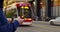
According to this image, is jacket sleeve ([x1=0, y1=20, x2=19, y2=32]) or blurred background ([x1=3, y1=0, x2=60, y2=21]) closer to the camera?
jacket sleeve ([x1=0, y1=20, x2=19, y2=32])

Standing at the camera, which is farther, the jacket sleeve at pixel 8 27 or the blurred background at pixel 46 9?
the blurred background at pixel 46 9

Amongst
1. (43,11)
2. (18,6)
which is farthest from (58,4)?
(18,6)

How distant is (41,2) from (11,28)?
1766 inches

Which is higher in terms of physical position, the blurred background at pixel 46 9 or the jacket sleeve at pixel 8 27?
the jacket sleeve at pixel 8 27

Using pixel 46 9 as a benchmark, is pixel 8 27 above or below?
above

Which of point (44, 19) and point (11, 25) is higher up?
point (11, 25)

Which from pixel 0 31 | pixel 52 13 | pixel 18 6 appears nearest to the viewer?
pixel 0 31

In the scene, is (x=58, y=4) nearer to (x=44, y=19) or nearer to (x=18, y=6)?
(x=44, y=19)

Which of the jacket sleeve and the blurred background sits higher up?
the jacket sleeve

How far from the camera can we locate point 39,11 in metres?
47.2

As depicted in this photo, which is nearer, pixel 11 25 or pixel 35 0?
pixel 11 25

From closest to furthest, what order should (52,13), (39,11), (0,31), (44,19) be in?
1. (0,31)
2. (44,19)
3. (52,13)
4. (39,11)

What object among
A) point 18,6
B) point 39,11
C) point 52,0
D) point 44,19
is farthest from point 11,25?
point 39,11

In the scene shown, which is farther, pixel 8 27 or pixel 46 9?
pixel 46 9
